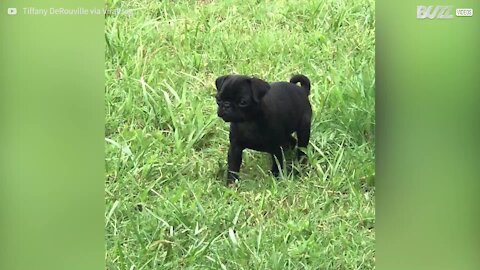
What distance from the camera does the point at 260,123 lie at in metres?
1.74

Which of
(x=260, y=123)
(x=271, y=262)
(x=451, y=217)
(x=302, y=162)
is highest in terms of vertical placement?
(x=260, y=123)

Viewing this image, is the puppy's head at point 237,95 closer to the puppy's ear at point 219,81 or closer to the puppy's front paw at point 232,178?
the puppy's ear at point 219,81

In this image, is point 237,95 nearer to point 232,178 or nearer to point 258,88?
point 258,88

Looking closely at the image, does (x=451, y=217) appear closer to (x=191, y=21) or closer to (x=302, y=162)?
(x=302, y=162)

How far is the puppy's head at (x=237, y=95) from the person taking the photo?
5.54ft

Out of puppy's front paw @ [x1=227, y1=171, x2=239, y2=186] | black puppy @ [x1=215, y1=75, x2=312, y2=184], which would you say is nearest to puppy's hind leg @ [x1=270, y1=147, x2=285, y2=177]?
black puppy @ [x1=215, y1=75, x2=312, y2=184]

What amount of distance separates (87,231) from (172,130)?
1.19 ft

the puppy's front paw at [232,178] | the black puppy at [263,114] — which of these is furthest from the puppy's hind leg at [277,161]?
the puppy's front paw at [232,178]

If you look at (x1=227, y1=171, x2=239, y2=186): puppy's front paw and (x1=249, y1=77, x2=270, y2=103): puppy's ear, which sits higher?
(x1=249, y1=77, x2=270, y2=103): puppy's ear

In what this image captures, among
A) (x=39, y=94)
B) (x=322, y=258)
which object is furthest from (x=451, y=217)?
(x=39, y=94)

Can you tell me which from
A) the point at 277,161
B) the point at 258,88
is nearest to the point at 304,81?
the point at 258,88

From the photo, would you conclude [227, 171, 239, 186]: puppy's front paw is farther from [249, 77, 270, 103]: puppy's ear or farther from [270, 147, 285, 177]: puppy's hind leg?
[249, 77, 270, 103]: puppy's ear

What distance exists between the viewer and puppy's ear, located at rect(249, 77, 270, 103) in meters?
1.70

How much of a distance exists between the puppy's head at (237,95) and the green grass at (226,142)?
35 millimetres
